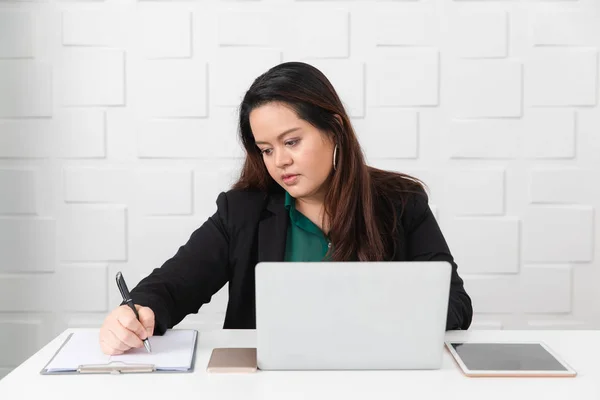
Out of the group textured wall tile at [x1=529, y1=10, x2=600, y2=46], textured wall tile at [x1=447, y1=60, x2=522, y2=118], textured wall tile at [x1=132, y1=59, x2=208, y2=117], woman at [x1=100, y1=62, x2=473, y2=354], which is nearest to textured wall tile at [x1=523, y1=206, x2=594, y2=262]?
textured wall tile at [x1=447, y1=60, x2=522, y2=118]

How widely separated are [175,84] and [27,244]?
2.87 feet

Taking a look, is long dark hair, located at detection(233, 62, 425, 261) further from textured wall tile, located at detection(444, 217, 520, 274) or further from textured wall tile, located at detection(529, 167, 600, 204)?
textured wall tile, located at detection(529, 167, 600, 204)

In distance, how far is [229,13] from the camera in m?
2.74

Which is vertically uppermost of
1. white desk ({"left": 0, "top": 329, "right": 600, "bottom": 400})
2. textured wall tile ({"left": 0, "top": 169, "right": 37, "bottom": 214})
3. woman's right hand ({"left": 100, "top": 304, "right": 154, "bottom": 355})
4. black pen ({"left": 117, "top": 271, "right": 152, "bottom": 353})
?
textured wall tile ({"left": 0, "top": 169, "right": 37, "bottom": 214})

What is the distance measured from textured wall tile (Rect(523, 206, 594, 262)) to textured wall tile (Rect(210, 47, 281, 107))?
3.91 feet

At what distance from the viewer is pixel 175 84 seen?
109 inches

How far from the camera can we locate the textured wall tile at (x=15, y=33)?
277cm

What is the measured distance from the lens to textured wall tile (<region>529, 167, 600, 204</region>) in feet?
9.12

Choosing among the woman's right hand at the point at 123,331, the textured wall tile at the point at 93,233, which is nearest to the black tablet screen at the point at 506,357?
the woman's right hand at the point at 123,331

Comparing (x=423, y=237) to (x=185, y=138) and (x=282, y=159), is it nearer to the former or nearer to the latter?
(x=282, y=159)

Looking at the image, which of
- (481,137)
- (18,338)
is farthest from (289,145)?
(18,338)

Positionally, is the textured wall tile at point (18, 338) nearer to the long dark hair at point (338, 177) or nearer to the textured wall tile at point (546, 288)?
the long dark hair at point (338, 177)

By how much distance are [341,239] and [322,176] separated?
180 mm

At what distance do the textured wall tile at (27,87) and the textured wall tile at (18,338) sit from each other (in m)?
0.84
